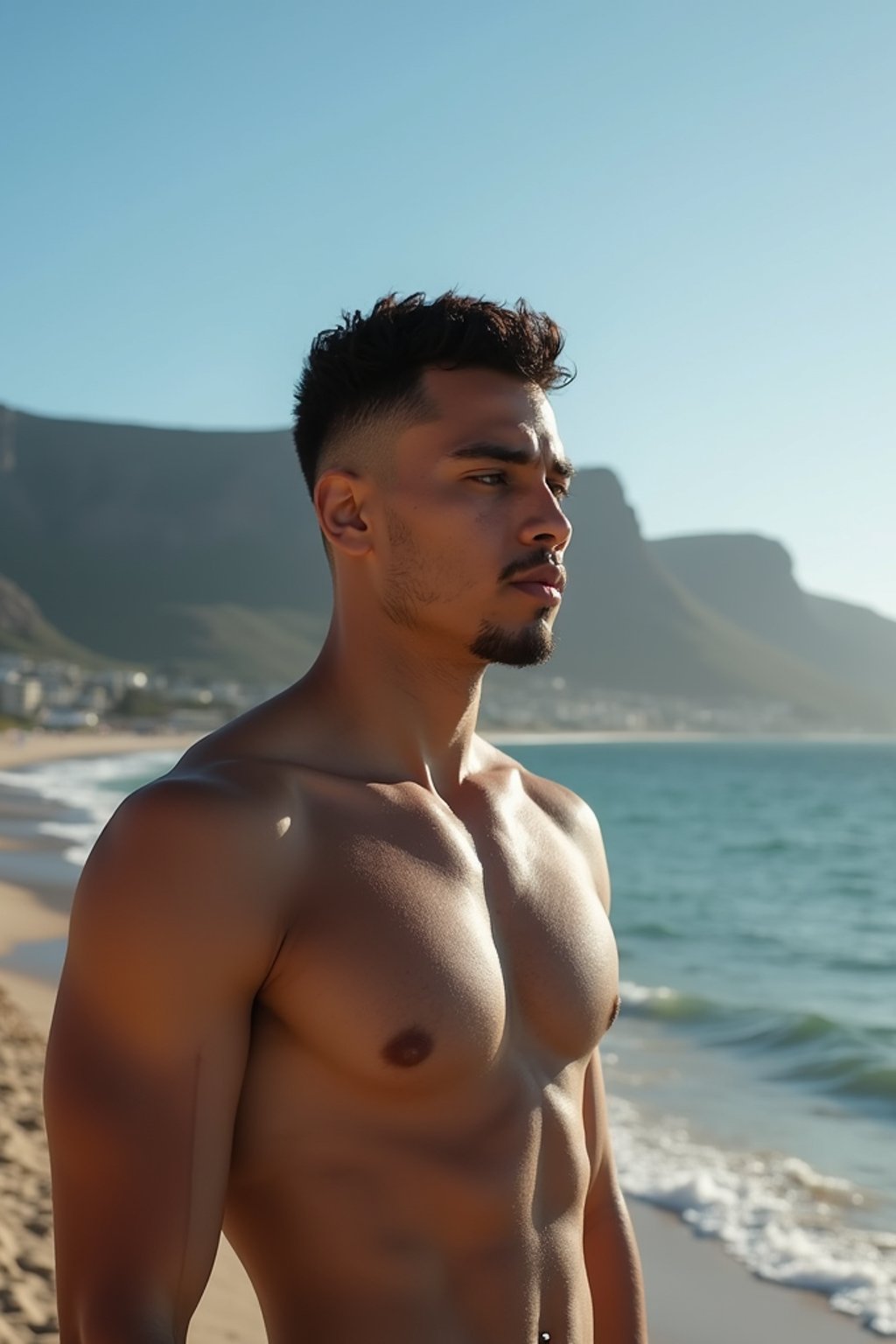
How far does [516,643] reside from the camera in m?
1.69

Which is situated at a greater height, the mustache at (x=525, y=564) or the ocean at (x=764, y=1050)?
the mustache at (x=525, y=564)

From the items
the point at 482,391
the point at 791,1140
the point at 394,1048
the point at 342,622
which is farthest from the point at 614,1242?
the point at 791,1140

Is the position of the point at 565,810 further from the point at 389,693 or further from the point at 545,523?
the point at 545,523

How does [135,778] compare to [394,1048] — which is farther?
[135,778]

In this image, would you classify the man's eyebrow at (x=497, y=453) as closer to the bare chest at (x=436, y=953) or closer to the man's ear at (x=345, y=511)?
the man's ear at (x=345, y=511)

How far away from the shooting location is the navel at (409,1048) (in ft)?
4.90

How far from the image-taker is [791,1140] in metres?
7.48

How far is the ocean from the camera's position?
6.02m

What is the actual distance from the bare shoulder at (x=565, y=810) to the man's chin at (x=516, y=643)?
28 centimetres

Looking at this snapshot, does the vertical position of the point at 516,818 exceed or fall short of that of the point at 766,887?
it exceeds it

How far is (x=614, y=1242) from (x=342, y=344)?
126 centimetres

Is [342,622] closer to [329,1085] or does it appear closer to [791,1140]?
[329,1085]

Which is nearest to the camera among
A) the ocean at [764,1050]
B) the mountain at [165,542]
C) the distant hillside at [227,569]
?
the ocean at [764,1050]

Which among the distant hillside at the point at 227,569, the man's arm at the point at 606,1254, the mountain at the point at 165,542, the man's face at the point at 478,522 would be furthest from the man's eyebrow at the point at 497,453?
the mountain at the point at 165,542
